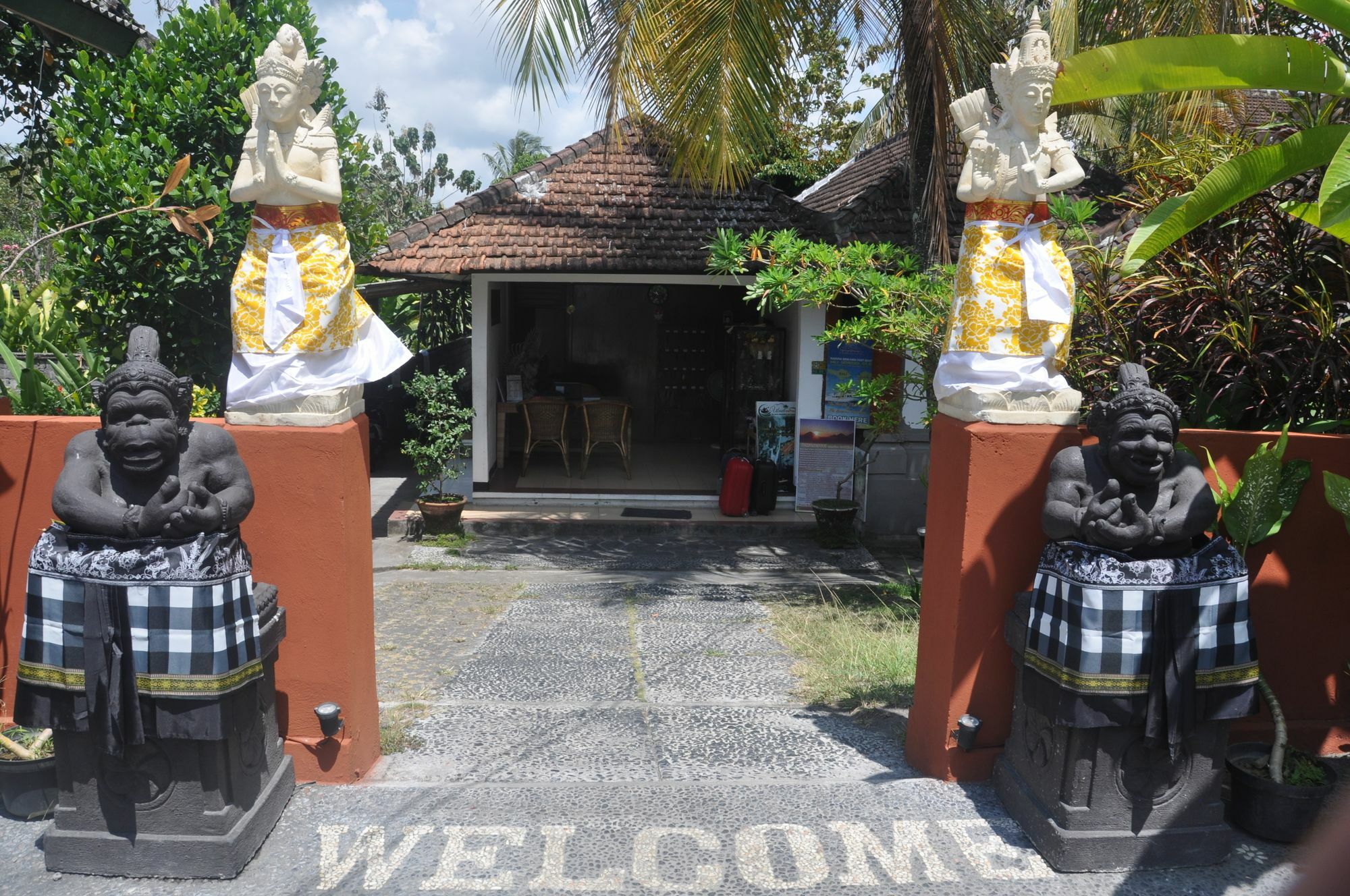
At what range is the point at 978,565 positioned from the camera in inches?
177

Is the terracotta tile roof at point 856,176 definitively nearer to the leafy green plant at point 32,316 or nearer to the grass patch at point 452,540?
the grass patch at point 452,540

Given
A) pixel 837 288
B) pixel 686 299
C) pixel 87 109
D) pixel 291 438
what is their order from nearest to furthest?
pixel 291 438 → pixel 837 288 → pixel 87 109 → pixel 686 299

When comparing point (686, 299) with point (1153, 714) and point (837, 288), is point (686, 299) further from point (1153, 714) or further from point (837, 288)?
point (1153, 714)

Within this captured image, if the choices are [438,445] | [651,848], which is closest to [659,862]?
[651,848]

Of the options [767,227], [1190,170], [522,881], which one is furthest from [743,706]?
[767,227]

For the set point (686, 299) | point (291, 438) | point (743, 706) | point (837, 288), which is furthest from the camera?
point (686, 299)

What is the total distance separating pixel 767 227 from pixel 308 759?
310 inches

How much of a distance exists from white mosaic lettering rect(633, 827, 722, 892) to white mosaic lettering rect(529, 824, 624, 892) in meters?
0.09

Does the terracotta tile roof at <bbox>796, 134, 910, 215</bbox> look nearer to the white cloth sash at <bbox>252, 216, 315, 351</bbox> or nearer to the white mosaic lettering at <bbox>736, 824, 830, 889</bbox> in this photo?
the white cloth sash at <bbox>252, 216, 315, 351</bbox>

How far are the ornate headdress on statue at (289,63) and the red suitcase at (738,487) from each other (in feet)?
23.3

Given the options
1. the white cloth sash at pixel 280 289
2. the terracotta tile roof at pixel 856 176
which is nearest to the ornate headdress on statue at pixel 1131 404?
the white cloth sash at pixel 280 289

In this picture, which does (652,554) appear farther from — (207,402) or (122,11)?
(122,11)

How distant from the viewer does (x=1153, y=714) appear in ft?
12.7

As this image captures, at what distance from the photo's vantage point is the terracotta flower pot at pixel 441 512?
10.4m
